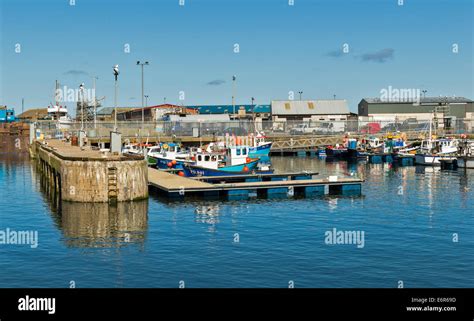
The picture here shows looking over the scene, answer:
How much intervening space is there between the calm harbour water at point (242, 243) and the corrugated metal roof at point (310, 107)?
11641 cm

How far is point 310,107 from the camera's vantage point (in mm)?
174125

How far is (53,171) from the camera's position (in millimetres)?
59938

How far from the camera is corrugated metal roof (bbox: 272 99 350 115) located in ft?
563

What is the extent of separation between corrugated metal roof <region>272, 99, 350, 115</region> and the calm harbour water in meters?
116

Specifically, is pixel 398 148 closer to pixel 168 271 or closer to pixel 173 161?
pixel 173 161

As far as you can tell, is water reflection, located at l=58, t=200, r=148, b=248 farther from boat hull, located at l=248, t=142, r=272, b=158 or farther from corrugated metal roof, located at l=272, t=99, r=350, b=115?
corrugated metal roof, located at l=272, t=99, r=350, b=115

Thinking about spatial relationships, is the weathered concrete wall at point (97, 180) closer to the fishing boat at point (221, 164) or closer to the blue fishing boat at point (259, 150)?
the fishing boat at point (221, 164)

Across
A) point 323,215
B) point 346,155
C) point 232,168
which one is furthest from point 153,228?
point 346,155

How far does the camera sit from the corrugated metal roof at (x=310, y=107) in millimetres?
171625

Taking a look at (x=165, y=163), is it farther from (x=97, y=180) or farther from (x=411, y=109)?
(x=411, y=109)

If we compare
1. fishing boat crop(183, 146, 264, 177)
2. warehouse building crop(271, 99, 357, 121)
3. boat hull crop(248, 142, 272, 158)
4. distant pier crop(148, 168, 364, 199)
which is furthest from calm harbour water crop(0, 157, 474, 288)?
warehouse building crop(271, 99, 357, 121)

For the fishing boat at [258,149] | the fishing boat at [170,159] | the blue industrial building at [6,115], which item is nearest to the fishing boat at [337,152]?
the fishing boat at [258,149]
